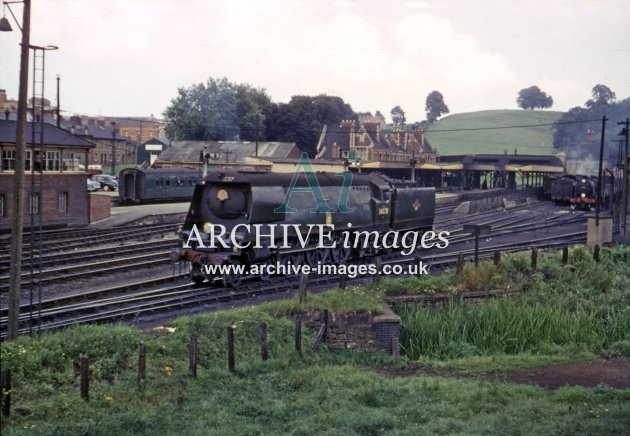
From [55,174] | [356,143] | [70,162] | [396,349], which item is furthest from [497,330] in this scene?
[356,143]

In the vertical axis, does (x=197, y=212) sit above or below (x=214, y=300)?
above

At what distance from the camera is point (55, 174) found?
3375 centimetres

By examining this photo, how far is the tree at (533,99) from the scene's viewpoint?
140 m

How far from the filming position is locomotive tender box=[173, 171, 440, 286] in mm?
19606

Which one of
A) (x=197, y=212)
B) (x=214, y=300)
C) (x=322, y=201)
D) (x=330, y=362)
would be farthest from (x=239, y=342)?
(x=322, y=201)

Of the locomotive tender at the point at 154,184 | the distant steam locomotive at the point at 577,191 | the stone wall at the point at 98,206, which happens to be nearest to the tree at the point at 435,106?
the distant steam locomotive at the point at 577,191

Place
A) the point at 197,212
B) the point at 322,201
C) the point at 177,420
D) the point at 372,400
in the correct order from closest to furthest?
the point at 177,420, the point at 372,400, the point at 197,212, the point at 322,201

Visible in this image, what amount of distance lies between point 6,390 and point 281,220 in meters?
11.2

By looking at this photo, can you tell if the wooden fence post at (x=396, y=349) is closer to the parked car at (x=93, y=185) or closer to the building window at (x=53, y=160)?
the building window at (x=53, y=160)

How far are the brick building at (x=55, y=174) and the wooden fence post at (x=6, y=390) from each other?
875 inches

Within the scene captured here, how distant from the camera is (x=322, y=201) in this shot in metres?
22.2

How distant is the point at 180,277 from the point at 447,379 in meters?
10.9

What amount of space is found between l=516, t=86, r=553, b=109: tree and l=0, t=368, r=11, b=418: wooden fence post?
456 feet

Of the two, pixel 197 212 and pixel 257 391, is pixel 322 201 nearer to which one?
pixel 197 212
